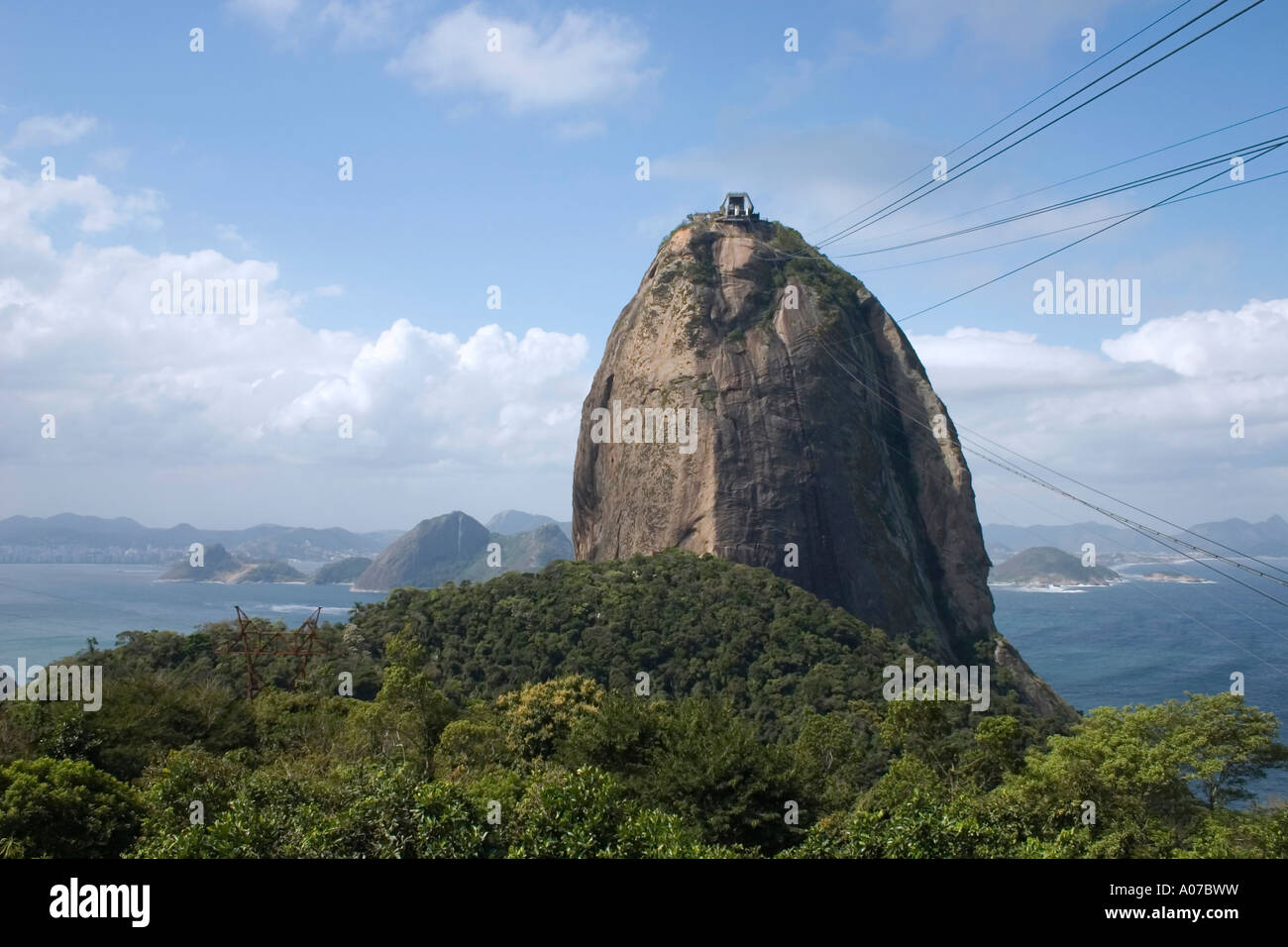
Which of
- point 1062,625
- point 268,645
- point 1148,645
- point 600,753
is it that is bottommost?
point 1062,625

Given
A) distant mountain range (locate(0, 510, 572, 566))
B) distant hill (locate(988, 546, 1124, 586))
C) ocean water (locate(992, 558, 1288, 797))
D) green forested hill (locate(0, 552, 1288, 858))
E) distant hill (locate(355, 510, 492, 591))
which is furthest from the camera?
distant hill (locate(988, 546, 1124, 586))

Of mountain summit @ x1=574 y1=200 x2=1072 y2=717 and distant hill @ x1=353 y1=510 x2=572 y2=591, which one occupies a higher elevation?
mountain summit @ x1=574 y1=200 x2=1072 y2=717

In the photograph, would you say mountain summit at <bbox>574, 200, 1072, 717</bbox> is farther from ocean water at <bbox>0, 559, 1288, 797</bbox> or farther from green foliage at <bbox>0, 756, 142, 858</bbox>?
green foliage at <bbox>0, 756, 142, 858</bbox>

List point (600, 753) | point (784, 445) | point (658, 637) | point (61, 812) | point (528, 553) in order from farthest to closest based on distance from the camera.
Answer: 1. point (528, 553)
2. point (784, 445)
3. point (658, 637)
4. point (600, 753)
5. point (61, 812)

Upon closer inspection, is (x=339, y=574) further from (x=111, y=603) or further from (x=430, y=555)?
(x=111, y=603)

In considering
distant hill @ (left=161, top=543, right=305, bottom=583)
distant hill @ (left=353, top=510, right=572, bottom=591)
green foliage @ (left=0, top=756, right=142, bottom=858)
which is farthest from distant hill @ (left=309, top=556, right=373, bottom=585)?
green foliage @ (left=0, top=756, right=142, bottom=858)

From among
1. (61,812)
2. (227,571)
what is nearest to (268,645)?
(61,812)
